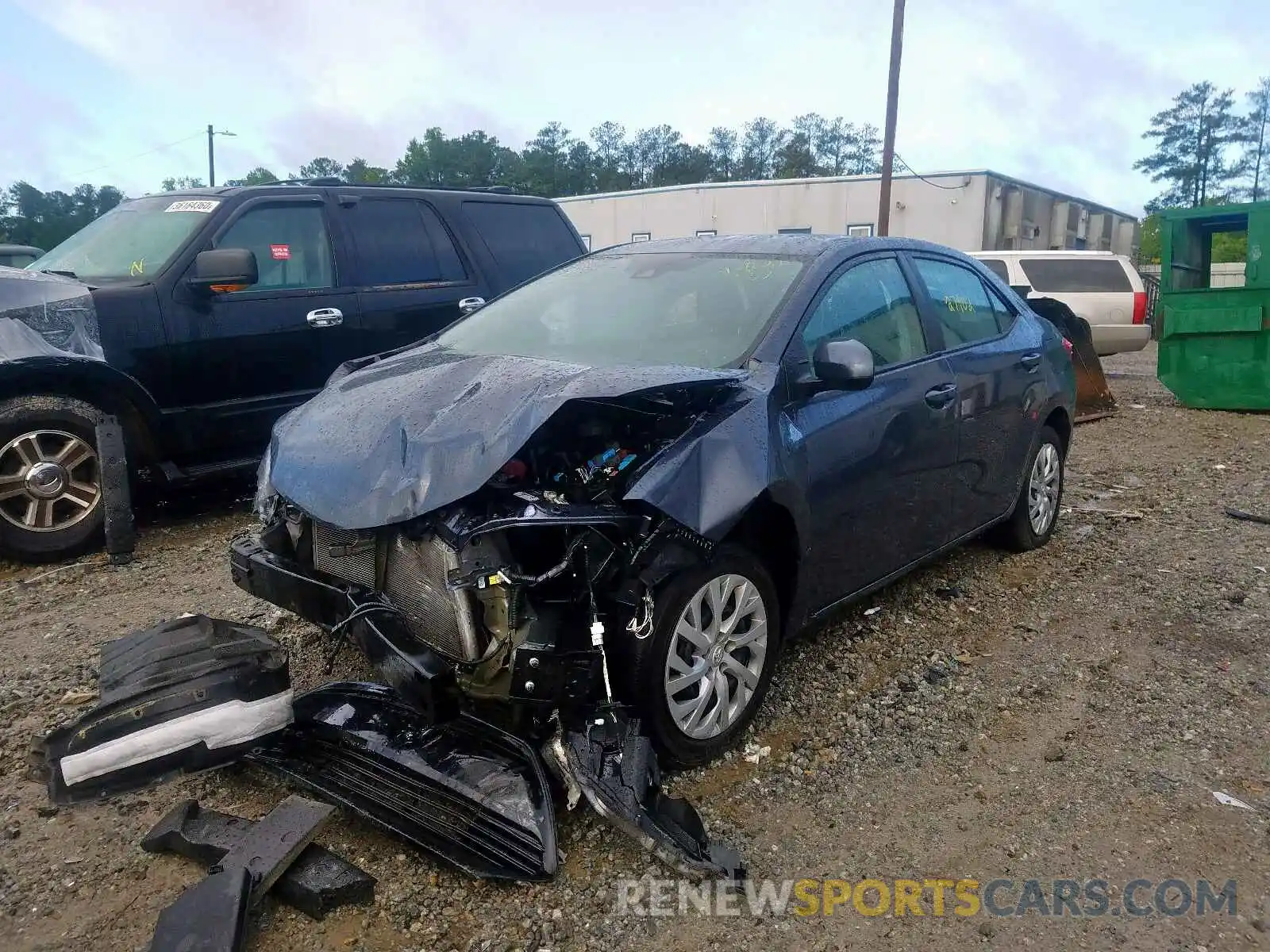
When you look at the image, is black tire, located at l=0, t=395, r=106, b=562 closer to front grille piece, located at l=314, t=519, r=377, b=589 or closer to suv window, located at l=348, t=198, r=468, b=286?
suv window, located at l=348, t=198, r=468, b=286

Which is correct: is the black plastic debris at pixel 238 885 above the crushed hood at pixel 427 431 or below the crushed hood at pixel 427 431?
below

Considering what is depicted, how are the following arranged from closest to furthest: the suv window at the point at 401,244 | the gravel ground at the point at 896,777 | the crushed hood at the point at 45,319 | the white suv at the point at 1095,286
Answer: the gravel ground at the point at 896,777 < the crushed hood at the point at 45,319 < the suv window at the point at 401,244 < the white suv at the point at 1095,286

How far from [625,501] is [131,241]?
176 inches

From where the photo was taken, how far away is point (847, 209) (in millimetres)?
25062

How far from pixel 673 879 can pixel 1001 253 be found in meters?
13.4

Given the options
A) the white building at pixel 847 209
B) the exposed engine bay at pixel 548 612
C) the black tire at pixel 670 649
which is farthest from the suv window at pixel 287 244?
the white building at pixel 847 209

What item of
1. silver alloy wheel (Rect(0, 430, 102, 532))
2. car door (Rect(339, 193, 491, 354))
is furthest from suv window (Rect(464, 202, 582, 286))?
silver alloy wheel (Rect(0, 430, 102, 532))

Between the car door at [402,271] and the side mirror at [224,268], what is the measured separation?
89 centimetres

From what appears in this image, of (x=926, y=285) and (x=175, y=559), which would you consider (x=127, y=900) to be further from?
(x=926, y=285)

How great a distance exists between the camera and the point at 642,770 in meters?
2.63

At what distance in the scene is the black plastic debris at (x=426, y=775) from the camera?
2.48m

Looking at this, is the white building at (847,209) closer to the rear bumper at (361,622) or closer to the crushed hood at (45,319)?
the crushed hood at (45,319)

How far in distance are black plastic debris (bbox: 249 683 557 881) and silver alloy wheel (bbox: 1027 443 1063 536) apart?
11.8 ft

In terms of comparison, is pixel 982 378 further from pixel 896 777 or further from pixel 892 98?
pixel 892 98
